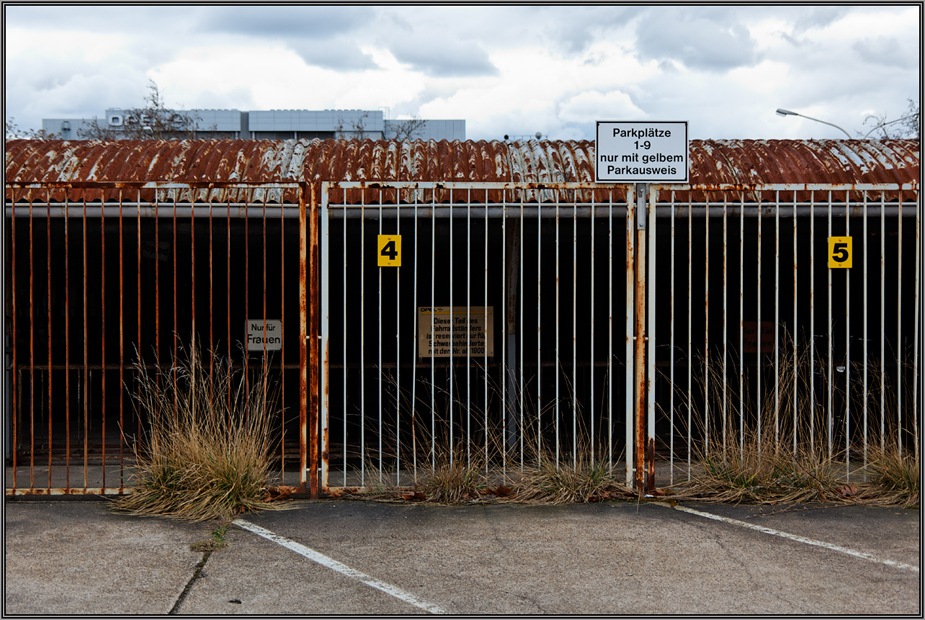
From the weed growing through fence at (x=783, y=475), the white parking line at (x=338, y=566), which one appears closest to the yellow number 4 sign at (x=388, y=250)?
the white parking line at (x=338, y=566)

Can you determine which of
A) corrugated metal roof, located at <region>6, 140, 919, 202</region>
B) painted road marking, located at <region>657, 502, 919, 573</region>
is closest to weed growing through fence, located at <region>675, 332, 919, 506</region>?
painted road marking, located at <region>657, 502, 919, 573</region>

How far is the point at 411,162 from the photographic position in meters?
8.40

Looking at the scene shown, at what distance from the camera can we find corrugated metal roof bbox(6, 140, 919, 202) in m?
8.05

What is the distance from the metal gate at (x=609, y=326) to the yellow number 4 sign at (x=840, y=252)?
5.2 inches

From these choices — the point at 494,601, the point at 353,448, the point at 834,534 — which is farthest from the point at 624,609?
the point at 353,448

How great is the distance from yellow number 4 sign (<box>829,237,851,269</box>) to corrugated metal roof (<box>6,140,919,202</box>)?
199 cm

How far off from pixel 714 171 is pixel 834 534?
420cm

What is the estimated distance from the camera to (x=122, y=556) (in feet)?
15.1

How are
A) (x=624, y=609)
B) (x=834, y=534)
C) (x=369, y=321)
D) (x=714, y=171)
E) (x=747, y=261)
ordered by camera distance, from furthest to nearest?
(x=369, y=321)
(x=747, y=261)
(x=714, y=171)
(x=834, y=534)
(x=624, y=609)

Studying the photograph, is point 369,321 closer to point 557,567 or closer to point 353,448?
point 353,448

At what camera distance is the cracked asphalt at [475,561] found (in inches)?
154

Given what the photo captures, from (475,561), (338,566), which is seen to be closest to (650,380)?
(475,561)

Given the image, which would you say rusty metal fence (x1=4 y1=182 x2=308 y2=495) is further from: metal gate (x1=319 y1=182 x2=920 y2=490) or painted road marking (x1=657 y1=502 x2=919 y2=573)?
painted road marking (x1=657 y1=502 x2=919 y2=573)

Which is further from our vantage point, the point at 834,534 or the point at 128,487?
the point at 128,487
